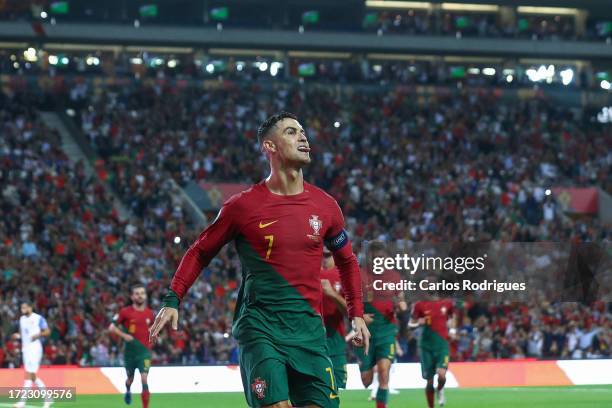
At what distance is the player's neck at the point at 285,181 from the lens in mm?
8617

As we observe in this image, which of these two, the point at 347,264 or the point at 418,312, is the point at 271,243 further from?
the point at 418,312

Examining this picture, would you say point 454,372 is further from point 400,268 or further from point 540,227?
point 540,227

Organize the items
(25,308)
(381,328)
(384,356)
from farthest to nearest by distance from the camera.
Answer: (25,308) < (381,328) < (384,356)

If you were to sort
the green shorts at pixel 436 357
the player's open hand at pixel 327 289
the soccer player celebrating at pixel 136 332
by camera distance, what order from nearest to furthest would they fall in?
1. the player's open hand at pixel 327 289
2. the green shorts at pixel 436 357
3. the soccer player celebrating at pixel 136 332

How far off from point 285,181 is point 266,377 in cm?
140

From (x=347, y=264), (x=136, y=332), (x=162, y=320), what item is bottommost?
(x=136, y=332)

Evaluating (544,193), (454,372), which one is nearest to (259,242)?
(454,372)

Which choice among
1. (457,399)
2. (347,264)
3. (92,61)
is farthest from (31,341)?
(92,61)

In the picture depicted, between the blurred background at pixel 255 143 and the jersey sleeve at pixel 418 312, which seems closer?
the jersey sleeve at pixel 418 312

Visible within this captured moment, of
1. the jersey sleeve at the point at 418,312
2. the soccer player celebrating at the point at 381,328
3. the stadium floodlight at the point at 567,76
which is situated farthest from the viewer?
the stadium floodlight at the point at 567,76

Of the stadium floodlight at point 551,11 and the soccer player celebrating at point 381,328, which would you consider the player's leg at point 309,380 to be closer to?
the soccer player celebrating at point 381,328

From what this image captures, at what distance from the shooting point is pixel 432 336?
66.7ft

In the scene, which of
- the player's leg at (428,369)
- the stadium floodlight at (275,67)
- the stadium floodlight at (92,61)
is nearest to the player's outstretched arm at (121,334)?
the player's leg at (428,369)

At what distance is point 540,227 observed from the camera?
4203cm
